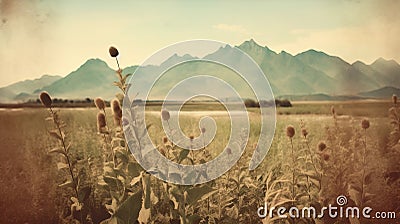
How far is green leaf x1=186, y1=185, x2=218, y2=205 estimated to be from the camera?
175 cm

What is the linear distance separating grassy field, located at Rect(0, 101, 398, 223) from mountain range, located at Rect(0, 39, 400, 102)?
52 millimetres

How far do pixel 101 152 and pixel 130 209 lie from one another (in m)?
0.29

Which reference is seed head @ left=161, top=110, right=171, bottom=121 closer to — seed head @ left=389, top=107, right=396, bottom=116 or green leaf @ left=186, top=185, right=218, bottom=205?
green leaf @ left=186, top=185, right=218, bottom=205

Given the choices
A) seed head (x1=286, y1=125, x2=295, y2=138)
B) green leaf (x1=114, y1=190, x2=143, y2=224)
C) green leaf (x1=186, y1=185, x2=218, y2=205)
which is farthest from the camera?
seed head (x1=286, y1=125, x2=295, y2=138)

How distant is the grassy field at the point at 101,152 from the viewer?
5.99 ft

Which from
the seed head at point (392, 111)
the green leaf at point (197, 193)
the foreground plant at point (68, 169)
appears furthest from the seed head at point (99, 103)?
the seed head at point (392, 111)

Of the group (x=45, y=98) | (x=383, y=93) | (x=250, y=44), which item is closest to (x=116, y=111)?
(x=45, y=98)

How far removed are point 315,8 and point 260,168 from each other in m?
0.60

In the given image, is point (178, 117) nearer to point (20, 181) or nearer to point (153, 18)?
point (153, 18)

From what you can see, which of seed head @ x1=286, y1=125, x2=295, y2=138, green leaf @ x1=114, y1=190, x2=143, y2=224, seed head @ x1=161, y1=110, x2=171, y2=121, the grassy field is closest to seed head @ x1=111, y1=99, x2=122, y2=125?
the grassy field

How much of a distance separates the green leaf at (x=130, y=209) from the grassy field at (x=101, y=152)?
7.0 inches

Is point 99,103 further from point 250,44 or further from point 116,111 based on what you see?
point 250,44

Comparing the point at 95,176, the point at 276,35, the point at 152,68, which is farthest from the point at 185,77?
the point at 95,176

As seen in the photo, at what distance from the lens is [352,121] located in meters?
1.88
